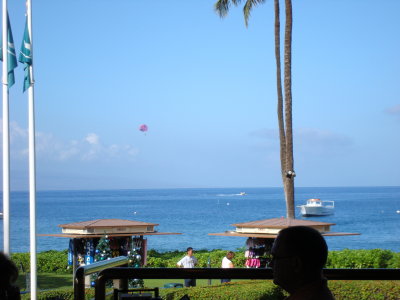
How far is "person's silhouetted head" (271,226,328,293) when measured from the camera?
91.8 inches

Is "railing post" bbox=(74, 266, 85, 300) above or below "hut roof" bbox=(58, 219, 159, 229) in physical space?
above

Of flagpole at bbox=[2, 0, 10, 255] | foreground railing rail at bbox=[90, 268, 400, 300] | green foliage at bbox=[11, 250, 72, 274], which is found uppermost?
flagpole at bbox=[2, 0, 10, 255]

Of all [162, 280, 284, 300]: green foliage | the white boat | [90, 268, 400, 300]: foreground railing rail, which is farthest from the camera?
the white boat

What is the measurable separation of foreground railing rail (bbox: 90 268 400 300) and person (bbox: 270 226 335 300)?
559 millimetres

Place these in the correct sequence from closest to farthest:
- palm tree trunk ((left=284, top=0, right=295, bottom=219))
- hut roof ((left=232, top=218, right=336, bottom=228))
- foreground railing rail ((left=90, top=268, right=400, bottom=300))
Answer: foreground railing rail ((left=90, top=268, right=400, bottom=300)) < hut roof ((left=232, top=218, right=336, bottom=228)) < palm tree trunk ((left=284, top=0, right=295, bottom=219))

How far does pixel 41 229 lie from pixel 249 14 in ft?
224

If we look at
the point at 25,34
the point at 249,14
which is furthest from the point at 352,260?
the point at 25,34

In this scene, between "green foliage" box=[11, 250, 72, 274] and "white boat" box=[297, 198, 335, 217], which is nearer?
"green foliage" box=[11, 250, 72, 274]

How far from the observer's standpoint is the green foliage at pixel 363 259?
19859 millimetres

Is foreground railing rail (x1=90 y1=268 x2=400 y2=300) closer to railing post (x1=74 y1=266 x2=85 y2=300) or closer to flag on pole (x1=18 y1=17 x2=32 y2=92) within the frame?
railing post (x1=74 y1=266 x2=85 y2=300)

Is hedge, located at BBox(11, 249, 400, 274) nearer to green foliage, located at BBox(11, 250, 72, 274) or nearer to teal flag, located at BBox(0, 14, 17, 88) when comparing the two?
green foliage, located at BBox(11, 250, 72, 274)

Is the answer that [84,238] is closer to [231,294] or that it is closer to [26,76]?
[26,76]

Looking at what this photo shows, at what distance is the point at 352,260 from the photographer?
20.4m

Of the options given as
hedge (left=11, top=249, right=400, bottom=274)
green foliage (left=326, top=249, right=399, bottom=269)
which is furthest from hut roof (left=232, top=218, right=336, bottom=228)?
green foliage (left=326, top=249, right=399, bottom=269)
